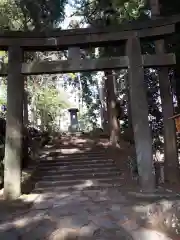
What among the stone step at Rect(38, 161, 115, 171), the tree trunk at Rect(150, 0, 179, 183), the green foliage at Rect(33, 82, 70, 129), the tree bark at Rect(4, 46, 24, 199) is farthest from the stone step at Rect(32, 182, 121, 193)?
the green foliage at Rect(33, 82, 70, 129)

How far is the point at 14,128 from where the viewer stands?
6254mm

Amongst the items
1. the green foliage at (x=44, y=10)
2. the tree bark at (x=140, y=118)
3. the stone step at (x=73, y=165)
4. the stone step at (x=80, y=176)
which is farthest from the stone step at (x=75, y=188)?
the green foliage at (x=44, y=10)

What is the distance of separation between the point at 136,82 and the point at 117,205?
116 inches

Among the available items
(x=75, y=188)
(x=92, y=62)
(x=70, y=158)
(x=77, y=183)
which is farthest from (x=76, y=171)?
(x=92, y=62)

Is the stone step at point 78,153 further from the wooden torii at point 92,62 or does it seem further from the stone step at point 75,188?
the wooden torii at point 92,62

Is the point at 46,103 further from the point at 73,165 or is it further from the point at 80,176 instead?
the point at 80,176

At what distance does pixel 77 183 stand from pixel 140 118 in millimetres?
2767

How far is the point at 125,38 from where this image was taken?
6633 mm

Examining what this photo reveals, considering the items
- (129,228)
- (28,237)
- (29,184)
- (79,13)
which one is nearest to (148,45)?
(79,13)

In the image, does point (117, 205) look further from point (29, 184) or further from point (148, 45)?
point (148, 45)

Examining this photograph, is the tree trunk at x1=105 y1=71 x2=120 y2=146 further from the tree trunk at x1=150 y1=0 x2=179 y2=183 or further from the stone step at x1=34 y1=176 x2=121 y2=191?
the tree trunk at x1=150 y1=0 x2=179 y2=183

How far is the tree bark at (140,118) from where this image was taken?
621 centimetres

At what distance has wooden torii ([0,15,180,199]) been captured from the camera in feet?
20.6

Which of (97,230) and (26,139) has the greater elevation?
(26,139)
